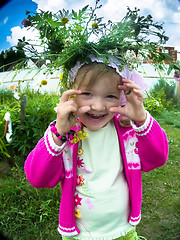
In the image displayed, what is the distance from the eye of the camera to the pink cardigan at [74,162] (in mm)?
938

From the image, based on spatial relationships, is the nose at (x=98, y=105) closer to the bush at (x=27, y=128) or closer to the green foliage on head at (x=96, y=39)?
the green foliage on head at (x=96, y=39)

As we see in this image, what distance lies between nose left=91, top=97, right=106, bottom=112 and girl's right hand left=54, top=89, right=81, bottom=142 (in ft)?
0.21

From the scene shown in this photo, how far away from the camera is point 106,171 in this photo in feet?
3.35

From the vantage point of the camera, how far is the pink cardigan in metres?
0.94

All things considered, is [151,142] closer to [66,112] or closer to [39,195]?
[66,112]

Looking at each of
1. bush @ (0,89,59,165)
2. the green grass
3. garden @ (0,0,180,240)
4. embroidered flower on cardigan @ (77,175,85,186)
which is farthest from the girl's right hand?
bush @ (0,89,59,165)

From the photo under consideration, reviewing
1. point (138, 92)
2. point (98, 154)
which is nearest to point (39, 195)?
point (98, 154)

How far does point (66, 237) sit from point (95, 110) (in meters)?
0.60

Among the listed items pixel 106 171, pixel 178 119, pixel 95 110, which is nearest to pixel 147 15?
pixel 95 110

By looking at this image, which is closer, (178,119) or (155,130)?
(155,130)

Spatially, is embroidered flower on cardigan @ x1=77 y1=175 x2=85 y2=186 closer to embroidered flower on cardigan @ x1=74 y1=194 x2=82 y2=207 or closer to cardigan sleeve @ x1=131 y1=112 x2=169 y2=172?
embroidered flower on cardigan @ x1=74 y1=194 x2=82 y2=207

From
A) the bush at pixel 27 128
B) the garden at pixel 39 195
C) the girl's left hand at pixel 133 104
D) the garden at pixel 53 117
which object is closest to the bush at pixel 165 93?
the garden at pixel 53 117

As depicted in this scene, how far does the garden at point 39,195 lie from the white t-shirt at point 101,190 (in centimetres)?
34

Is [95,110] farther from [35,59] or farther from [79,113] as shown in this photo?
[35,59]
